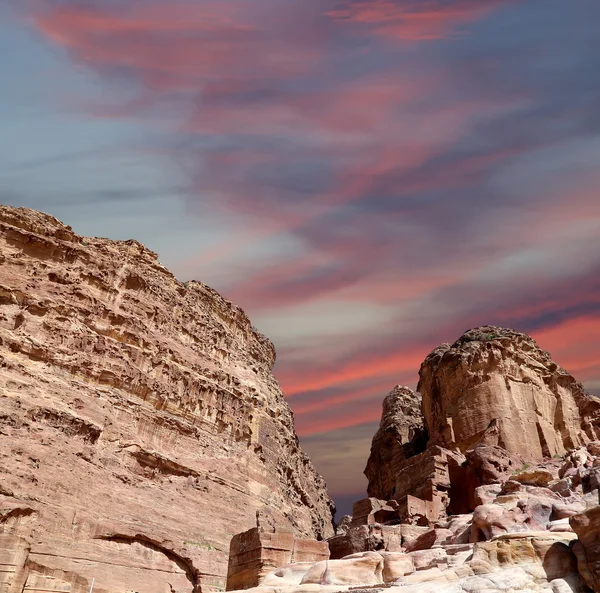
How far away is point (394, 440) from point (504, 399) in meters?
12.7

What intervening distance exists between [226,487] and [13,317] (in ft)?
56.2

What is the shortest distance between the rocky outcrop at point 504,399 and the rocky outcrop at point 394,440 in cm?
→ 383

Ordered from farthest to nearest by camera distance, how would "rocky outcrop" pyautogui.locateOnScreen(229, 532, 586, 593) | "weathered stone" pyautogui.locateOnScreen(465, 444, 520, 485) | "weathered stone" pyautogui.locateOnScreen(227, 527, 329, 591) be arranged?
"weathered stone" pyautogui.locateOnScreen(465, 444, 520, 485) < "weathered stone" pyautogui.locateOnScreen(227, 527, 329, 591) < "rocky outcrop" pyautogui.locateOnScreen(229, 532, 586, 593)

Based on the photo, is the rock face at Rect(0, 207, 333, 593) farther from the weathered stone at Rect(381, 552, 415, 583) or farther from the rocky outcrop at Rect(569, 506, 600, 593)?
the rocky outcrop at Rect(569, 506, 600, 593)

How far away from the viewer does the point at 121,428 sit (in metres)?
39.4

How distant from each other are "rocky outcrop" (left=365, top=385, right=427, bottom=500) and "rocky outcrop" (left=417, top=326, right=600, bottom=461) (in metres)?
3.83

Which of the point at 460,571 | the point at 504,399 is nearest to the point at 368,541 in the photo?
the point at 460,571

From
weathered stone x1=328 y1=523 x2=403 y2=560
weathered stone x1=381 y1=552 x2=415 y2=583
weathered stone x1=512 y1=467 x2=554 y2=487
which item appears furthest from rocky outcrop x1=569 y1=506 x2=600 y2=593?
weathered stone x1=512 y1=467 x2=554 y2=487

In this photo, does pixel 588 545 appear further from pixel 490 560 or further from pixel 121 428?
pixel 121 428

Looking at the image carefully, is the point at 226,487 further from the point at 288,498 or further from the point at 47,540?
the point at 47,540

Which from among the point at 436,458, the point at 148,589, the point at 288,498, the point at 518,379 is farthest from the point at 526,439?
the point at 148,589

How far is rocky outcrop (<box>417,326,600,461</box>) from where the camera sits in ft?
144

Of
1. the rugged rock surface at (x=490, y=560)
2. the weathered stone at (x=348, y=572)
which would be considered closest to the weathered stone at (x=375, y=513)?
the rugged rock surface at (x=490, y=560)

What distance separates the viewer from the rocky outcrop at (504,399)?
43.8m
